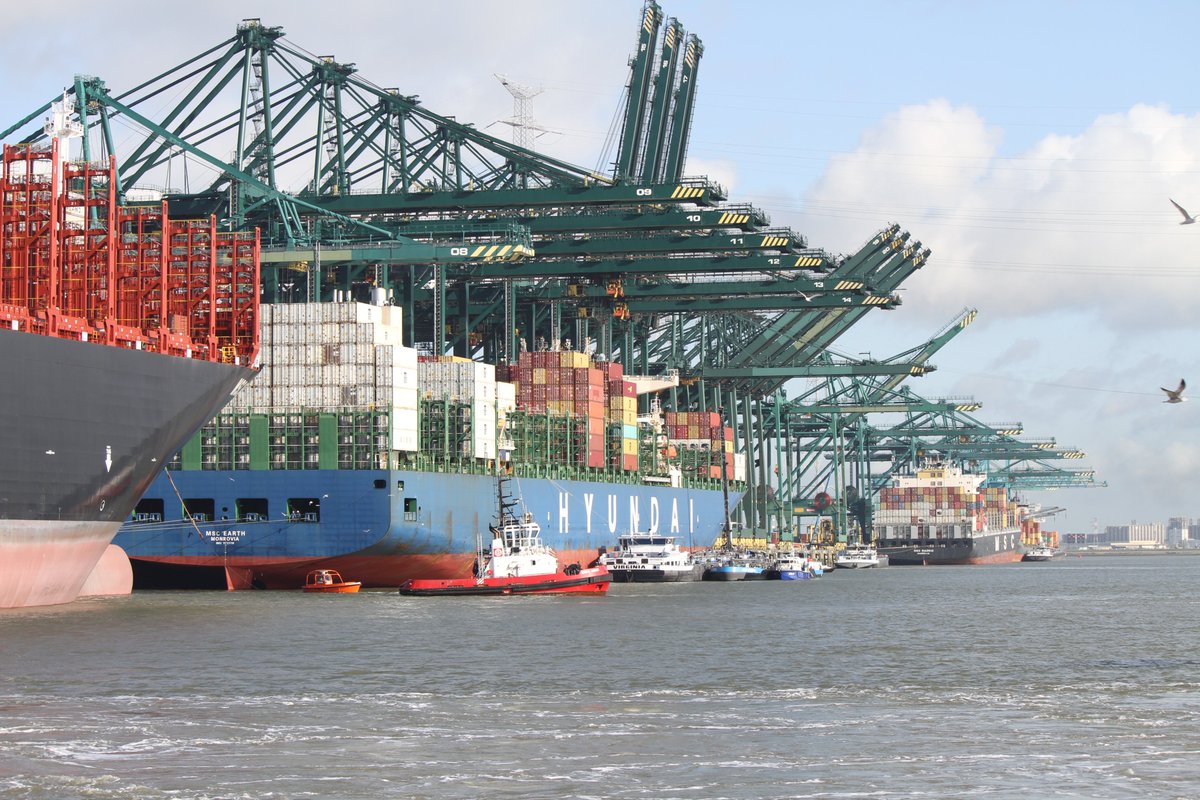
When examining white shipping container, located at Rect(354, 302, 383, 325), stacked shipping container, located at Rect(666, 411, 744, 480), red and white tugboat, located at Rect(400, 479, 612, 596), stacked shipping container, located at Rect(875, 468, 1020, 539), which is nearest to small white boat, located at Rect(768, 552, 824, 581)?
stacked shipping container, located at Rect(666, 411, 744, 480)

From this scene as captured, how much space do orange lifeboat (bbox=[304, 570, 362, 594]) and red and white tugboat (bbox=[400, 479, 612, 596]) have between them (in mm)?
4024

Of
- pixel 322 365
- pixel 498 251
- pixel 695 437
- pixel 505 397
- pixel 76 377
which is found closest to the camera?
pixel 76 377

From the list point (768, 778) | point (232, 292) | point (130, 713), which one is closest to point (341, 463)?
point (232, 292)

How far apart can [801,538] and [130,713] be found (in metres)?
141

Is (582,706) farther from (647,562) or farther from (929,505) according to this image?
(929,505)

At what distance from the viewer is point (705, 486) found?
111 m

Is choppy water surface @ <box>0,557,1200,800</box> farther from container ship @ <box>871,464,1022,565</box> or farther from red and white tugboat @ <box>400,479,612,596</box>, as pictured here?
container ship @ <box>871,464,1022,565</box>

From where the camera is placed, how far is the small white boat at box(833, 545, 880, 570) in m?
135

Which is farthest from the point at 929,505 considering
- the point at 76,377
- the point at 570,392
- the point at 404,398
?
the point at 76,377

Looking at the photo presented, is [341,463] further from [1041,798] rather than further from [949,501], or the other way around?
[949,501]

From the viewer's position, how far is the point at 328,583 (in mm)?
65562

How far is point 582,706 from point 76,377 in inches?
909

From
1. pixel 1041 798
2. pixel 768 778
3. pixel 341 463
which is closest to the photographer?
pixel 1041 798

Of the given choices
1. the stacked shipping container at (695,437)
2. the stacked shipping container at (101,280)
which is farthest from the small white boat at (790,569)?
the stacked shipping container at (101,280)
